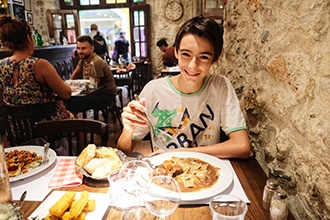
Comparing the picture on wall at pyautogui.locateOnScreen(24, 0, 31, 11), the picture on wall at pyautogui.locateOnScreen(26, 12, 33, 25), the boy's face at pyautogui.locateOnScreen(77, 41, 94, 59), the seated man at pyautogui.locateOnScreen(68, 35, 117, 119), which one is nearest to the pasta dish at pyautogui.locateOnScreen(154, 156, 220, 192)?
the seated man at pyautogui.locateOnScreen(68, 35, 117, 119)

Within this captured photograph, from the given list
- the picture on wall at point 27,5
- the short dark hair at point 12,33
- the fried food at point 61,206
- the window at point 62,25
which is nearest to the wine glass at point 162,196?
the fried food at point 61,206

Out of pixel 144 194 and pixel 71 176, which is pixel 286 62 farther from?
pixel 71 176

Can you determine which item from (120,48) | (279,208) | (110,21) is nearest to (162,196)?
(279,208)

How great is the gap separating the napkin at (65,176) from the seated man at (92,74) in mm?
2331

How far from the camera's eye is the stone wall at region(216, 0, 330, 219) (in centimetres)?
90

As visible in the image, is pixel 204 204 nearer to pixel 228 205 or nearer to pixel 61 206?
pixel 228 205

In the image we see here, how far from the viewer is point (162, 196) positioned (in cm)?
82

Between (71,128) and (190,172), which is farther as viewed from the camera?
(71,128)

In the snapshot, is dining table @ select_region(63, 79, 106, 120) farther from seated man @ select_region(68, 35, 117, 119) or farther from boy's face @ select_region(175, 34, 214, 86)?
boy's face @ select_region(175, 34, 214, 86)

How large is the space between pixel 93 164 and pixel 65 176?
139 millimetres

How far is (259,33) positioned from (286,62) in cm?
45

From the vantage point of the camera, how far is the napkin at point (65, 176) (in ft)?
3.38

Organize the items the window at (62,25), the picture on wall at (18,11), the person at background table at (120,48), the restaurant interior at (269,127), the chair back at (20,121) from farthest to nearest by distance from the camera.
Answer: the person at background table at (120,48)
the window at (62,25)
the picture on wall at (18,11)
the chair back at (20,121)
the restaurant interior at (269,127)

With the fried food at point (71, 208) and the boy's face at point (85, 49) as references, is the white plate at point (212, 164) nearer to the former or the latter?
the fried food at point (71, 208)
